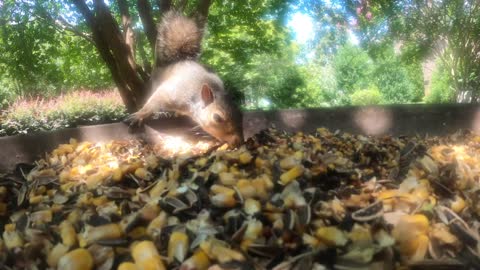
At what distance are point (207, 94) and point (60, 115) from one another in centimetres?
490

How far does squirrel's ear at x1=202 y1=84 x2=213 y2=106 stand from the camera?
1810 millimetres

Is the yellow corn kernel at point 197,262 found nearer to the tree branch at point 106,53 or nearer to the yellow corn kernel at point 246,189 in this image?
the yellow corn kernel at point 246,189

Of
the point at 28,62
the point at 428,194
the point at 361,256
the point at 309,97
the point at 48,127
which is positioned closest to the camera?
the point at 361,256

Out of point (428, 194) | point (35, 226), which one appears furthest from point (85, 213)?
point (428, 194)

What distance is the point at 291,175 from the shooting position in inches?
23.5

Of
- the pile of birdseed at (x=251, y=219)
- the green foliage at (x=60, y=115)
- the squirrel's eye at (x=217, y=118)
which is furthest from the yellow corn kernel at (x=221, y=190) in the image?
the green foliage at (x=60, y=115)

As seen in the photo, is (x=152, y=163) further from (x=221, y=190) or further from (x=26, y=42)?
(x=26, y=42)

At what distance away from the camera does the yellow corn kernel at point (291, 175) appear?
58 cm

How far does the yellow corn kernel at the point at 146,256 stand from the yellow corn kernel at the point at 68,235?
83 mm

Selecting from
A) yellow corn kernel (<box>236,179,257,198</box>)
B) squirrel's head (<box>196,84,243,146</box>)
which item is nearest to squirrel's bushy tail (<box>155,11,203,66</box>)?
squirrel's head (<box>196,84,243,146</box>)

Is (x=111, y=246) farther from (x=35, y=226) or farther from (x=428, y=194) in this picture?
(x=428, y=194)

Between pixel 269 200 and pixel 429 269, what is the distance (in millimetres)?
209

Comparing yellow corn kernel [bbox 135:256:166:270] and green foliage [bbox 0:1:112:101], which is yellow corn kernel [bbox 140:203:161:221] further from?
green foliage [bbox 0:1:112:101]

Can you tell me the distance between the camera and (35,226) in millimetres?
553
